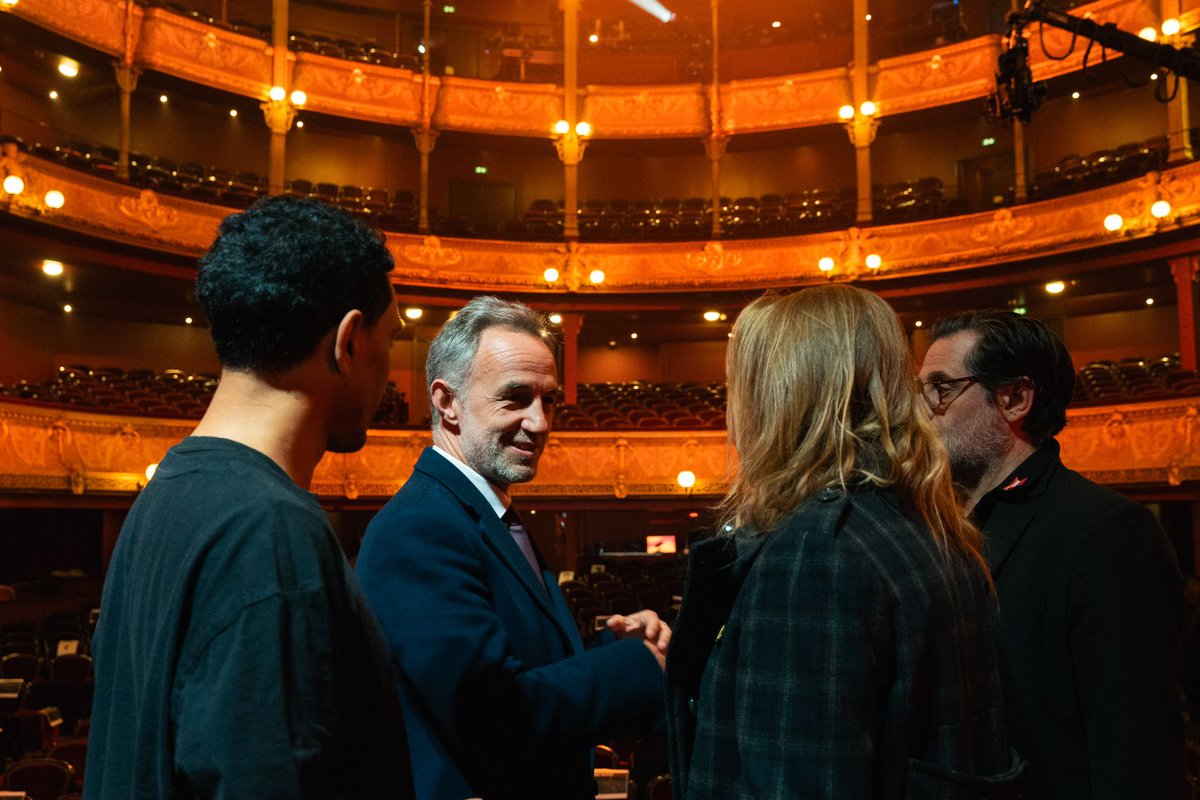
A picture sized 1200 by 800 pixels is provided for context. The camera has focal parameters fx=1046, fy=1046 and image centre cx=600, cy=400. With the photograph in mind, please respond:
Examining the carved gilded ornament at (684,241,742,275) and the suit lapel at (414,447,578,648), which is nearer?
the suit lapel at (414,447,578,648)

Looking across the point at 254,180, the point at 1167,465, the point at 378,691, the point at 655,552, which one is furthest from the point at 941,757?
the point at 254,180

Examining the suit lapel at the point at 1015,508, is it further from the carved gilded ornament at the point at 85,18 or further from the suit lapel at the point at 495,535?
the carved gilded ornament at the point at 85,18

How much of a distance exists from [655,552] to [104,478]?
9.40 meters

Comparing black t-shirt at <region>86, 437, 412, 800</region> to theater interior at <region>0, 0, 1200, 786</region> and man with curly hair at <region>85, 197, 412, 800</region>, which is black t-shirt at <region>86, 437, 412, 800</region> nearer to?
man with curly hair at <region>85, 197, 412, 800</region>

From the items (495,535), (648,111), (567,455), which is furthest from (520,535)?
(648,111)

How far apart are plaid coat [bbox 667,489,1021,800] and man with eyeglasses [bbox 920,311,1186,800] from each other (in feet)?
1.95

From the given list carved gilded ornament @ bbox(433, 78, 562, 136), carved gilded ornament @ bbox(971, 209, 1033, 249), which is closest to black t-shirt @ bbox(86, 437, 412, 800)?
carved gilded ornament @ bbox(971, 209, 1033, 249)

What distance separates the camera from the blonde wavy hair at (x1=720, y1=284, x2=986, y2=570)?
1.57 meters

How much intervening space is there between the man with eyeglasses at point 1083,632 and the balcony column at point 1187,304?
1577cm

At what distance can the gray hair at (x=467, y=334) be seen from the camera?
2.31 metres

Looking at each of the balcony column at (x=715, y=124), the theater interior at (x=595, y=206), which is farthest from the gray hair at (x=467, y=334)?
the balcony column at (x=715, y=124)

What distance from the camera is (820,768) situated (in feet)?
4.45

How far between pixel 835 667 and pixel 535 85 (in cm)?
2082

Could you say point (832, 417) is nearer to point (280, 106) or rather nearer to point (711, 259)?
point (711, 259)
